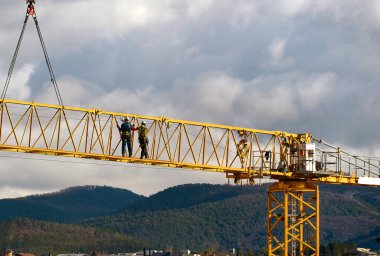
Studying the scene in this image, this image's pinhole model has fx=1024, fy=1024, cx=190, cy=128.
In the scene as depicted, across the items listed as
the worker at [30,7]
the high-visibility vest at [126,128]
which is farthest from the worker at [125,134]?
the worker at [30,7]

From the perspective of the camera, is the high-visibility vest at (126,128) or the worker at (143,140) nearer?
the high-visibility vest at (126,128)

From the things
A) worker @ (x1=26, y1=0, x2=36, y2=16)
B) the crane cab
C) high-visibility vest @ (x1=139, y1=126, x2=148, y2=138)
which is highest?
worker @ (x1=26, y1=0, x2=36, y2=16)

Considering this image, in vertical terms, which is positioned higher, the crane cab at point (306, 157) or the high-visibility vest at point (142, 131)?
the high-visibility vest at point (142, 131)

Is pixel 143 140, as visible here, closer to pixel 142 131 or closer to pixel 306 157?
pixel 142 131

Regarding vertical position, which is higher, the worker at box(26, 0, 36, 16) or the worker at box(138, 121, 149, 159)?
the worker at box(26, 0, 36, 16)

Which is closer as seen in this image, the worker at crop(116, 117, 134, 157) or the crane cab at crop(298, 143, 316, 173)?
the worker at crop(116, 117, 134, 157)

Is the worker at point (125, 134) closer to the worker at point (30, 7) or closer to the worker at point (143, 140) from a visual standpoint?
the worker at point (143, 140)

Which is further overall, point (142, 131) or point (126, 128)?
point (142, 131)

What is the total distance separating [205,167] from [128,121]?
29.3 ft

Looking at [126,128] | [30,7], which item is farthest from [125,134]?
[30,7]

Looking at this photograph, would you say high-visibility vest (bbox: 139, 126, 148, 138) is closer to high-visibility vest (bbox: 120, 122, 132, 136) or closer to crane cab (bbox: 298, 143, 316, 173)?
high-visibility vest (bbox: 120, 122, 132, 136)

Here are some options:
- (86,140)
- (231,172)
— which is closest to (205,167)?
(231,172)

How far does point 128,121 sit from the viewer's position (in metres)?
94.1

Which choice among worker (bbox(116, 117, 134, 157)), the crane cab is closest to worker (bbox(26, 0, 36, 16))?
worker (bbox(116, 117, 134, 157))
